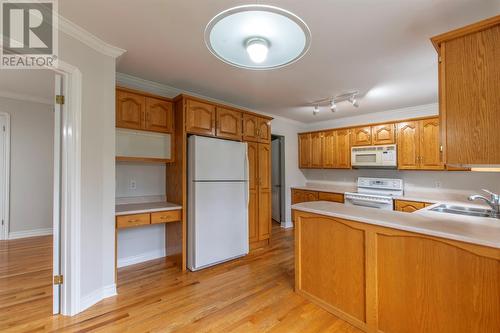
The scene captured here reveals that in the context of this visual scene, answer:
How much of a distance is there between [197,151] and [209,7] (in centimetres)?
159

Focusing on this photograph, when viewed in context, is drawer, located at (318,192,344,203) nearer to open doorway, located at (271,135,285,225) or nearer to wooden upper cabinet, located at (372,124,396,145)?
open doorway, located at (271,135,285,225)

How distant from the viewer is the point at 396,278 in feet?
5.34

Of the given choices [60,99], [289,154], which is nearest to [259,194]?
[289,154]

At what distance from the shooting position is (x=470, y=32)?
1.49 m

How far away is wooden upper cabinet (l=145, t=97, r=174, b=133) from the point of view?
283cm

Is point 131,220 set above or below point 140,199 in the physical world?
below

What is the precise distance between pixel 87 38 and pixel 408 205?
469cm

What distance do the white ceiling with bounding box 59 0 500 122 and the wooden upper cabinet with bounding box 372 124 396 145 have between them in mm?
605

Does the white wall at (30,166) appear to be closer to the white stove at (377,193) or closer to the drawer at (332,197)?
the drawer at (332,197)

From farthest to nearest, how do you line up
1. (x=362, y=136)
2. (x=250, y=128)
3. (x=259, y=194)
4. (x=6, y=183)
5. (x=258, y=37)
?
(x=362, y=136), (x=6, y=183), (x=259, y=194), (x=250, y=128), (x=258, y=37)

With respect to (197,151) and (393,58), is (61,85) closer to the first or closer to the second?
(197,151)

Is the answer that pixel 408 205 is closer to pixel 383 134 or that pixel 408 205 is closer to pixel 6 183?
pixel 383 134

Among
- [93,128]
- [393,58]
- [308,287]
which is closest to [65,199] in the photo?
[93,128]

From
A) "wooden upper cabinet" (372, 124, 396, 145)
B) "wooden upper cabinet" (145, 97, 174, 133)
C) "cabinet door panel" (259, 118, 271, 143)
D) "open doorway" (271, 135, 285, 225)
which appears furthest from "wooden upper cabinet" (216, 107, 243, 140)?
"wooden upper cabinet" (372, 124, 396, 145)
